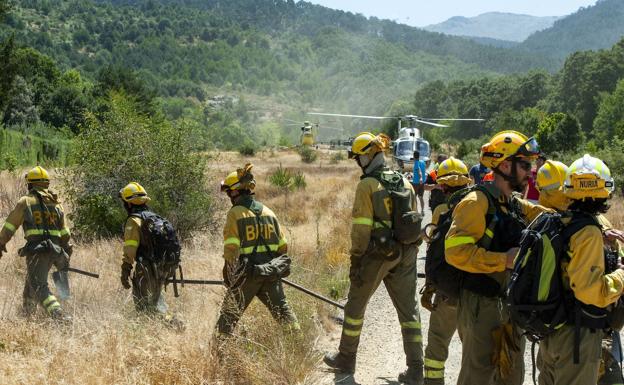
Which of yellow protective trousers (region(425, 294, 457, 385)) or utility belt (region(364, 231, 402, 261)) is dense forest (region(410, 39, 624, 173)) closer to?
utility belt (region(364, 231, 402, 261))

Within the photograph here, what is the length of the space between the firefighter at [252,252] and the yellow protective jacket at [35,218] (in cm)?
305

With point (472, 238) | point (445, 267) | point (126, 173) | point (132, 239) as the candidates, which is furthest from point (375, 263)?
point (126, 173)

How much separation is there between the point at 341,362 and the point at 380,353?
915 millimetres

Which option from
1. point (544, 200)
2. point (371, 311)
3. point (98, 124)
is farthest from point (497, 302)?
point (98, 124)

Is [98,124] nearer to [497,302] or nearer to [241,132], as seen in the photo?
[497,302]

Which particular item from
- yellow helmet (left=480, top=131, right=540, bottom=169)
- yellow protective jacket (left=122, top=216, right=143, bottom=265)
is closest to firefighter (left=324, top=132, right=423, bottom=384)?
yellow helmet (left=480, top=131, right=540, bottom=169)

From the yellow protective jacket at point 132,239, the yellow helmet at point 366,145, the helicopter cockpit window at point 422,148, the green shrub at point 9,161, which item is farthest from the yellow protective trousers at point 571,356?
the helicopter cockpit window at point 422,148

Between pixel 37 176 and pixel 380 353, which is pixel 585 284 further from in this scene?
pixel 37 176

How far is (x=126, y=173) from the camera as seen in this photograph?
502 inches

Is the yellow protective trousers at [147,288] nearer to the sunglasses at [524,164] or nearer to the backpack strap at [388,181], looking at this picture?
the backpack strap at [388,181]

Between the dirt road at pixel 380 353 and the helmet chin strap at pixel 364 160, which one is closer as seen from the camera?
the helmet chin strap at pixel 364 160

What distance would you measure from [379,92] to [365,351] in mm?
189745

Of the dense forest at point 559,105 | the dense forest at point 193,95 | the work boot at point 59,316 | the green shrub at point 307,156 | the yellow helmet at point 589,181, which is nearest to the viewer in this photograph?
the yellow helmet at point 589,181

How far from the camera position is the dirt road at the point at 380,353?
5645 millimetres
